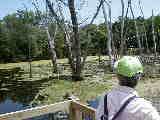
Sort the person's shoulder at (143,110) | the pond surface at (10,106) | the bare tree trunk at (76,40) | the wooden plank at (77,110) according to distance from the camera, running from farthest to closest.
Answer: the bare tree trunk at (76,40) < the pond surface at (10,106) < the wooden plank at (77,110) < the person's shoulder at (143,110)

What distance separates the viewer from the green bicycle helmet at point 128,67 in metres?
2.51

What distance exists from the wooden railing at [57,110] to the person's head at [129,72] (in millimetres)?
2145

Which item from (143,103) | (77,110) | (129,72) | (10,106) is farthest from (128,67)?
(10,106)

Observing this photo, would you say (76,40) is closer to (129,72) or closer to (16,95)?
(16,95)

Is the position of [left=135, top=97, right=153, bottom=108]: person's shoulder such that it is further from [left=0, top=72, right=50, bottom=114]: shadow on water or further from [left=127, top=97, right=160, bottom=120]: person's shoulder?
[left=0, top=72, right=50, bottom=114]: shadow on water

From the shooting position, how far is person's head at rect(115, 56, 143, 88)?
250 cm

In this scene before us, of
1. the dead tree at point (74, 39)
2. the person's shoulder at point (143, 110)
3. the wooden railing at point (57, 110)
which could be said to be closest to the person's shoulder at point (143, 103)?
the person's shoulder at point (143, 110)

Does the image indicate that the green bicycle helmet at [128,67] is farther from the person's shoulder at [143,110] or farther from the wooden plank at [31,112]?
the wooden plank at [31,112]

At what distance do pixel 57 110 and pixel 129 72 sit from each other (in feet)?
9.18

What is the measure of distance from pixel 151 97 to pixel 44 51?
135 ft

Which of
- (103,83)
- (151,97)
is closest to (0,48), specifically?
(103,83)

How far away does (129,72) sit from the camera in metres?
2.51

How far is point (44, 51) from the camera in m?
53.2

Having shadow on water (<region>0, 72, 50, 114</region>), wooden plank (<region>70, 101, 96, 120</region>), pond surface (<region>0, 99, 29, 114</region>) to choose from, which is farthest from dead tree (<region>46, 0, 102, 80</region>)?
wooden plank (<region>70, 101, 96, 120</region>)
